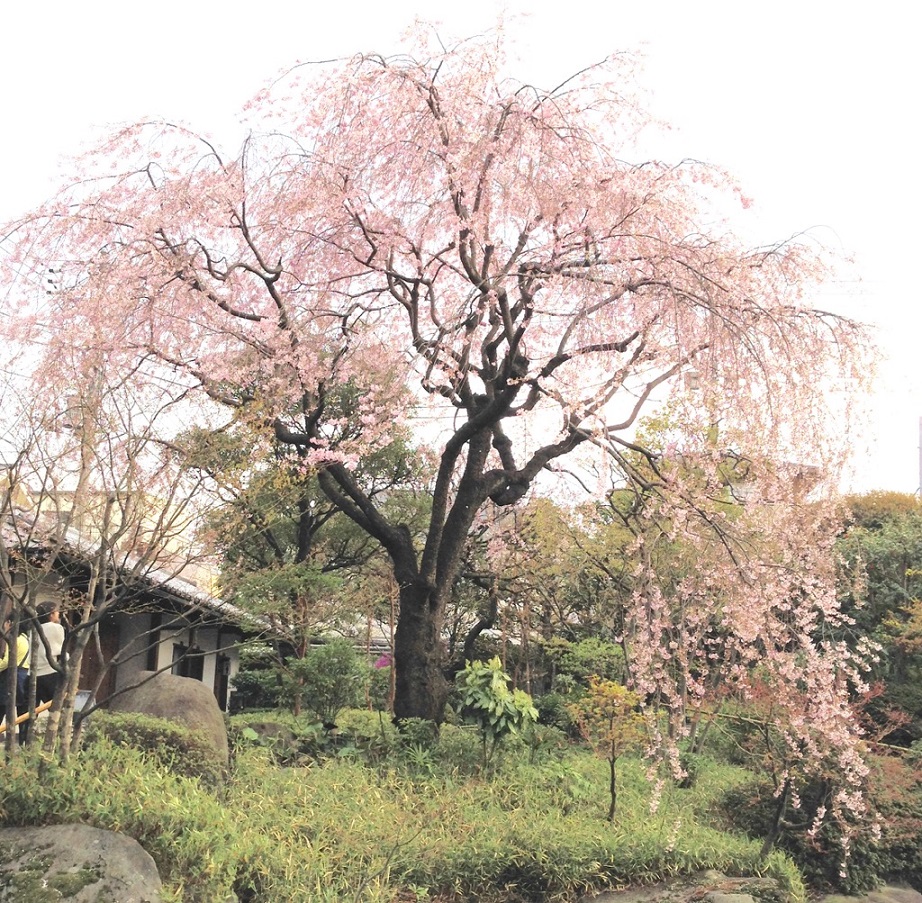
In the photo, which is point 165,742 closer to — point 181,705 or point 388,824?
point 181,705

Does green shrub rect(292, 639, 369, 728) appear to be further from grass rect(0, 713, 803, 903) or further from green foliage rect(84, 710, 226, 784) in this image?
green foliage rect(84, 710, 226, 784)

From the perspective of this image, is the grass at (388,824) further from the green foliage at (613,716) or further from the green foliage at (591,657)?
the green foliage at (591,657)

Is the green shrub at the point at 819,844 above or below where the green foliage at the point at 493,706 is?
Answer: below

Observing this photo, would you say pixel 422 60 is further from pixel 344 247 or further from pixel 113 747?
pixel 113 747

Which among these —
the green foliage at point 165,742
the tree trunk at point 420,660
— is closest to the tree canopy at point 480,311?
the tree trunk at point 420,660

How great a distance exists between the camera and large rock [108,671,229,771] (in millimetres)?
8109

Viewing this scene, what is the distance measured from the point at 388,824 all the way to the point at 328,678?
4333 mm

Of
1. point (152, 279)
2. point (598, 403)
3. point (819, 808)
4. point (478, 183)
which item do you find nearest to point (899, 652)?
point (819, 808)

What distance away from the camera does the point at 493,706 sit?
9.31 metres

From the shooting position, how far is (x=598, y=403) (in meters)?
8.14

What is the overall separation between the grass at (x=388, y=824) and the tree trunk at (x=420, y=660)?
0.42 m

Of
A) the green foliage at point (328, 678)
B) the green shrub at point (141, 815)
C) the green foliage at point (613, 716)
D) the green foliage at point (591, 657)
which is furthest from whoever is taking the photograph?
the green foliage at point (591, 657)

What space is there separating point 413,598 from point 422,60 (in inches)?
227

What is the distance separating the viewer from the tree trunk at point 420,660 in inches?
396
